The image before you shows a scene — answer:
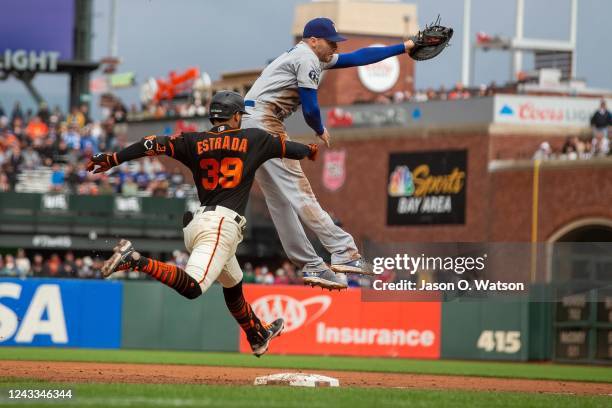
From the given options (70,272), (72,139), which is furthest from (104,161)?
(72,139)

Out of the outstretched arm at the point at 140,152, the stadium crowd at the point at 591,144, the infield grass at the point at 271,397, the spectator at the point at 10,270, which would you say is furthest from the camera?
the stadium crowd at the point at 591,144

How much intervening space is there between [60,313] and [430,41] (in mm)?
13342

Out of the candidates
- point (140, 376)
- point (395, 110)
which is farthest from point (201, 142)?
point (395, 110)

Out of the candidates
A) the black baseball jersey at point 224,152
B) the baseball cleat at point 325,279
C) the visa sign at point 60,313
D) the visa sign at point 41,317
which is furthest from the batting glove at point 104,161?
the visa sign at point 41,317

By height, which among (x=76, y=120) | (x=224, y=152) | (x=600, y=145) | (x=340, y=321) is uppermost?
(x=76, y=120)

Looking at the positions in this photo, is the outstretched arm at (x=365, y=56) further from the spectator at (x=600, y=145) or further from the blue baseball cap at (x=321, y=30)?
the spectator at (x=600, y=145)

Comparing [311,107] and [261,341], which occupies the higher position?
[311,107]

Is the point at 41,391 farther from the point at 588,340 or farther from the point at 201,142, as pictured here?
the point at 588,340

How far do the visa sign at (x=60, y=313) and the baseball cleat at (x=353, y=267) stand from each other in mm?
11003

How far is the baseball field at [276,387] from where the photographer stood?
1076 cm

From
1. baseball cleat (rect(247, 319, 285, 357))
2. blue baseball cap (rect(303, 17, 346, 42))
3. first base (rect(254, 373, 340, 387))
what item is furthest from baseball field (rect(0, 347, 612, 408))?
blue baseball cap (rect(303, 17, 346, 42))

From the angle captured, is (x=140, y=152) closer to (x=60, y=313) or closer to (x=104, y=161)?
(x=104, y=161)

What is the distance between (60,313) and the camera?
80.4 feet

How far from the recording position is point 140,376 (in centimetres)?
1462
